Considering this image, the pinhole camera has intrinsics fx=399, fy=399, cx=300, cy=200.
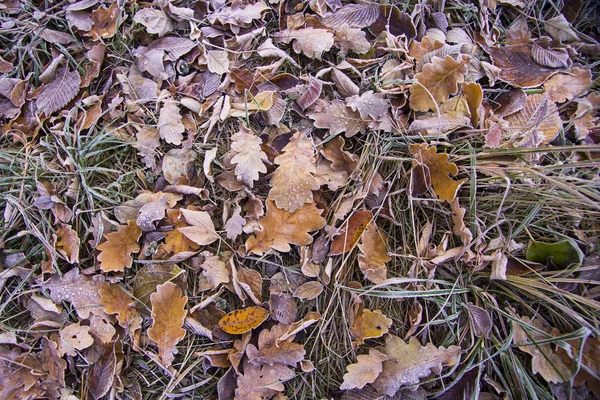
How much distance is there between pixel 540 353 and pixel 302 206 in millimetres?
→ 1109

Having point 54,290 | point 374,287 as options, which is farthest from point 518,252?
point 54,290

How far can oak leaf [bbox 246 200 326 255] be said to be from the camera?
1.65 metres

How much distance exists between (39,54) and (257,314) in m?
1.69

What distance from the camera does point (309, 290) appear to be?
1654 millimetres

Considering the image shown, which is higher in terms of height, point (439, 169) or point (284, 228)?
point (439, 169)

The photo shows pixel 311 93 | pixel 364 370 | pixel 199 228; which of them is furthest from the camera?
pixel 311 93

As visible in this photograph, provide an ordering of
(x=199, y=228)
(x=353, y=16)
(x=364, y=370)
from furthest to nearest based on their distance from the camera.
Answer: (x=353, y=16) → (x=199, y=228) → (x=364, y=370)

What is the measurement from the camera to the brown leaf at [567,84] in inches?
71.5

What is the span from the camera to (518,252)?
66.2 inches

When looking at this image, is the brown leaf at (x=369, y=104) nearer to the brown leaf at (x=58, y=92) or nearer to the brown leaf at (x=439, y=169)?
the brown leaf at (x=439, y=169)

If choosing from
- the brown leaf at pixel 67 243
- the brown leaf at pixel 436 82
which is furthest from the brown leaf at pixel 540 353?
the brown leaf at pixel 67 243

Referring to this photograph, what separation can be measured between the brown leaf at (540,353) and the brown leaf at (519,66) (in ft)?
3.48

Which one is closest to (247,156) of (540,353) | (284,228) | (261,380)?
(284,228)

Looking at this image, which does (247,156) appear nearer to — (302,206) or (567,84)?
(302,206)
